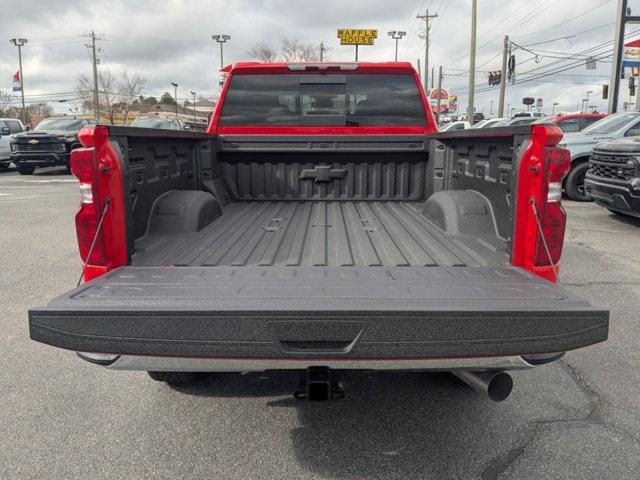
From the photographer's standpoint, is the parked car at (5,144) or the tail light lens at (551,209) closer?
the tail light lens at (551,209)

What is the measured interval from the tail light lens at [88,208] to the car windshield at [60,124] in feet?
62.9

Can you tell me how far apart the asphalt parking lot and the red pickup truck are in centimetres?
43

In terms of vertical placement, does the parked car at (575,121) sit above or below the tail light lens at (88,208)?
above

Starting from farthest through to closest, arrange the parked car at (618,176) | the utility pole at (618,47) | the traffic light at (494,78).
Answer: the traffic light at (494,78) → the utility pole at (618,47) → the parked car at (618,176)

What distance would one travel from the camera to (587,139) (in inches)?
435

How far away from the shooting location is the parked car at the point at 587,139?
10.8 m

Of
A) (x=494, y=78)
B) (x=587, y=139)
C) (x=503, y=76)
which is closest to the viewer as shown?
(x=587, y=139)

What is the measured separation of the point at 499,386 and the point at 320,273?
38.6 inches

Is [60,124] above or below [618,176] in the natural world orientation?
above

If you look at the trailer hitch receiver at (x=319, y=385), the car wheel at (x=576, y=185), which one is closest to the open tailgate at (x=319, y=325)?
the trailer hitch receiver at (x=319, y=385)

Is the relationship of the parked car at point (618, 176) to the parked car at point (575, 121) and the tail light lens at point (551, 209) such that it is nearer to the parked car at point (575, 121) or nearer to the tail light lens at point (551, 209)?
the tail light lens at point (551, 209)

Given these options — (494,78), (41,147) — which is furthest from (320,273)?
(494,78)

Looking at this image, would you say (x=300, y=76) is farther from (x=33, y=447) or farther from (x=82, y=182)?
(x=33, y=447)

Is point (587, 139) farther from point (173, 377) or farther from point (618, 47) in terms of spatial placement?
point (173, 377)
